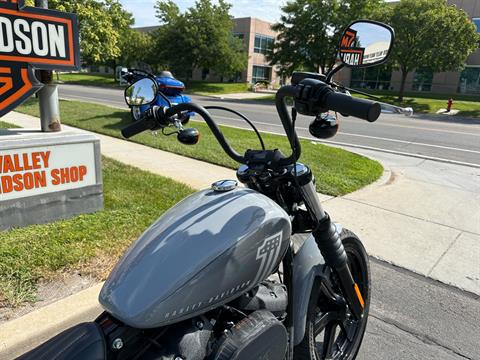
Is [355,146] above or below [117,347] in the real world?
below

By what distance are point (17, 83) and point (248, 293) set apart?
9.85 feet

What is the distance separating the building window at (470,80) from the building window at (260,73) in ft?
71.1

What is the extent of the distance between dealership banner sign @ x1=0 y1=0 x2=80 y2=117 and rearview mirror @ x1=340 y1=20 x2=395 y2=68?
2.97 metres

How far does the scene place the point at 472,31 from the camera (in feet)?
81.2

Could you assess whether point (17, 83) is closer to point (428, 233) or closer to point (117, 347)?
point (117, 347)

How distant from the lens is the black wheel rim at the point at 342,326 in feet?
7.09

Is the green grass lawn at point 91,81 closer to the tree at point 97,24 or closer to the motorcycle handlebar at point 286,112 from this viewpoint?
the tree at point 97,24

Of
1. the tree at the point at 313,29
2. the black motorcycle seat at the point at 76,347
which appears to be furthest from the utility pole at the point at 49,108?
the tree at the point at 313,29

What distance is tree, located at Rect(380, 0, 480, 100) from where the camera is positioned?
2439cm

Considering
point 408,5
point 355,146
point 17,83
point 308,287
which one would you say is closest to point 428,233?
point 308,287

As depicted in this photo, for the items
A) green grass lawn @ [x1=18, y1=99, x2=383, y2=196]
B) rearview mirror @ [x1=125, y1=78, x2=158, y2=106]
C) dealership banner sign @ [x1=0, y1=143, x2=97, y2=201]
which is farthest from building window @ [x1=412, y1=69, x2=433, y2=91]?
rearview mirror @ [x1=125, y1=78, x2=158, y2=106]

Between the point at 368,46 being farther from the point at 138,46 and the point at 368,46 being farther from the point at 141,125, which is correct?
the point at 138,46

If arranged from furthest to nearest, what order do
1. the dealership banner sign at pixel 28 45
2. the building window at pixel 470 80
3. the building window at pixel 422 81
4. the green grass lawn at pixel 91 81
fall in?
the green grass lawn at pixel 91 81 → the building window at pixel 422 81 → the building window at pixel 470 80 → the dealership banner sign at pixel 28 45

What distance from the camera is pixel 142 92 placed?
5.82ft
